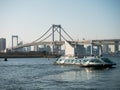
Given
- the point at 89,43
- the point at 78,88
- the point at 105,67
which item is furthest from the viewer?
the point at 89,43

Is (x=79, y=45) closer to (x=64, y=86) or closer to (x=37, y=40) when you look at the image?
(x=37, y=40)

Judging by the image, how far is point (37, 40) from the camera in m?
110

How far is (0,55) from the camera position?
113 metres

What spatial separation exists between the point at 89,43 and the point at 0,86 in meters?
68.5

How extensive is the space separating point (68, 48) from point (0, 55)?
37823 millimetres

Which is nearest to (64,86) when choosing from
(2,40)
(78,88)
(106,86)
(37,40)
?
(78,88)

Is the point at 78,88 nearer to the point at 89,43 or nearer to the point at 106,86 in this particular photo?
the point at 106,86

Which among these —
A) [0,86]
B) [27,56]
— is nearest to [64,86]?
[0,86]

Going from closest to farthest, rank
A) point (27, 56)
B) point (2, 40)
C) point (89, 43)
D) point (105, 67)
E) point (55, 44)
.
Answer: point (105, 67) < point (89, 43) < point (55, 44) < point (27, 56) < point (2, 40)

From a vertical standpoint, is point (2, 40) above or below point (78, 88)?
above

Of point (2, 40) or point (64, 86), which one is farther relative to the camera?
point (2, 40)

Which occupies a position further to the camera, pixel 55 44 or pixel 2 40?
pixel 2 40

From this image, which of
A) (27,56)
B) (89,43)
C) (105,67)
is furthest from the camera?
(27,56)

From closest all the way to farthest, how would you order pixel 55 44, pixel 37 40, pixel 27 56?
pixel 55 44 → pixel 37 40 → pixel 27 56
